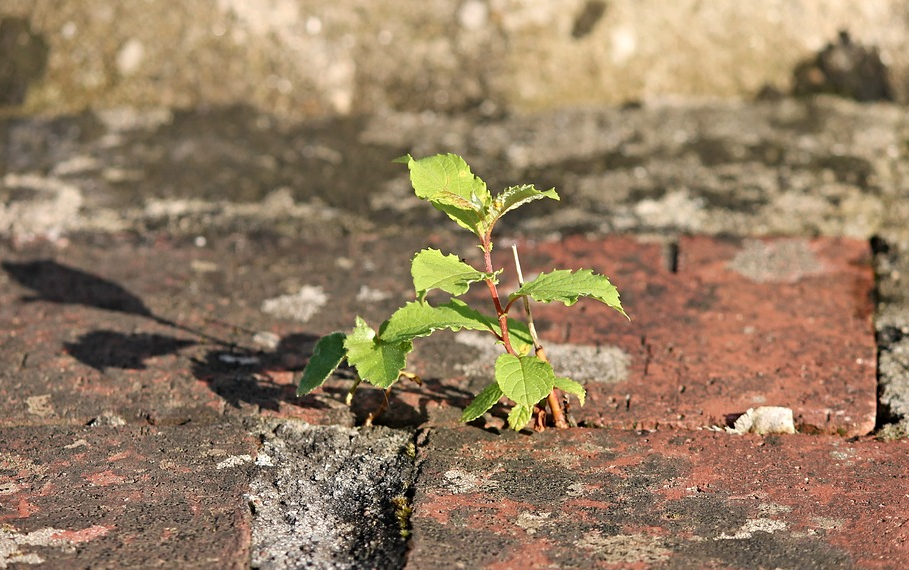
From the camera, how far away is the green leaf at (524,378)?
164 cm

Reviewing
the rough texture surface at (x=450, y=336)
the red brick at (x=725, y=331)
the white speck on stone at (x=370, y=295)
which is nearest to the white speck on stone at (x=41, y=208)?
the rough texture surface at (x=450, y=336)

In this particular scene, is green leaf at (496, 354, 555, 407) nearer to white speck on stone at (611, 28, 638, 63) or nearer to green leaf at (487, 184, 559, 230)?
green leaf at (487, 184, 559, 230)

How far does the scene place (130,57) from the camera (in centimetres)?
318

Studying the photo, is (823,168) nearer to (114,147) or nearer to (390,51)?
(390,51)

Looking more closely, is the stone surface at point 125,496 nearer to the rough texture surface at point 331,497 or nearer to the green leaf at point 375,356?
the rough texture surface at point 331,497

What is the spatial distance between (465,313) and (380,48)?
162 centimetres

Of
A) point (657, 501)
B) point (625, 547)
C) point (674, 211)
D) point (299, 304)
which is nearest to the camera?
point (625, 547)

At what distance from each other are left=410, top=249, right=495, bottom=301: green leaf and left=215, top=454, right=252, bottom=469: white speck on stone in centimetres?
39

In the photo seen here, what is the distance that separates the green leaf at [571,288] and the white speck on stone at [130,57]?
1918mm

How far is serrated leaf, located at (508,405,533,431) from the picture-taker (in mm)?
1755

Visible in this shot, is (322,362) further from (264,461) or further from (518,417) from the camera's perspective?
(518,417)

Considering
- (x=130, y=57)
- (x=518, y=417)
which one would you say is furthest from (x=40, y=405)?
(x=130, y=57)

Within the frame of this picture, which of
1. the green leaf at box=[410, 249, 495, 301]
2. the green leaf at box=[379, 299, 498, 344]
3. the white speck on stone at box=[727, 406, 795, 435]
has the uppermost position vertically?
the green leaf at box=[410, 249, 495, 301]

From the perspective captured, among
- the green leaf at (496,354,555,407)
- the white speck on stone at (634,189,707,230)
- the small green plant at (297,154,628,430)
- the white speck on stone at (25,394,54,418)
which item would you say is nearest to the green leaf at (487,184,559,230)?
the small green plant at (297,154,628,430)
